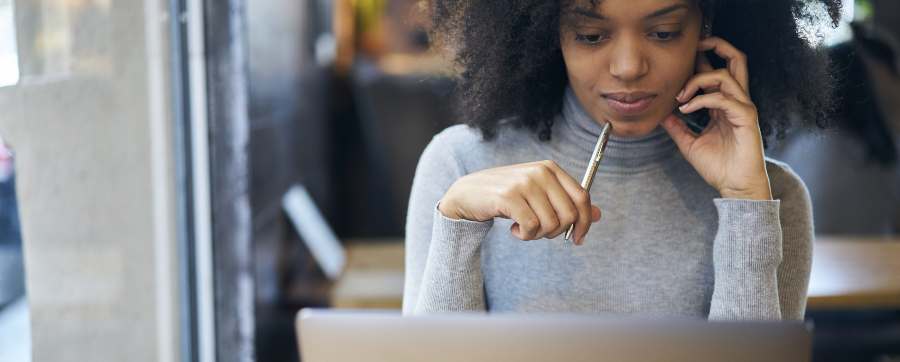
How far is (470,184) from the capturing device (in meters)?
0.90

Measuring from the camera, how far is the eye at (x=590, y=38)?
0.90m

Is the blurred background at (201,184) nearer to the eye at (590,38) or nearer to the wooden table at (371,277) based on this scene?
the wooden table at (371,277)

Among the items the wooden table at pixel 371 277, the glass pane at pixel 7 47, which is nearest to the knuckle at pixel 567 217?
the glass pane at pixel 7 47

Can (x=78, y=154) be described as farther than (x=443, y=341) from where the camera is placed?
Yes

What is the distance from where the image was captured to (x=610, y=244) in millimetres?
996

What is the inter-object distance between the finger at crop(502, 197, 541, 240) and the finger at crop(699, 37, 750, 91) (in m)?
0.25

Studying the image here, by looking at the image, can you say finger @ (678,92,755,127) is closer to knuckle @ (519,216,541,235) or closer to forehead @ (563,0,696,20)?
forehead @ (563,0,696,20)

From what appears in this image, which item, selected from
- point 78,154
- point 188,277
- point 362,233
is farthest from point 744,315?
point 362,233

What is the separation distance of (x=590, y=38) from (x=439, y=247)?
264 millimetres

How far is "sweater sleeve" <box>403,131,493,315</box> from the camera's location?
0.93 meters

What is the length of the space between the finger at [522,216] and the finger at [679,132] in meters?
0.19

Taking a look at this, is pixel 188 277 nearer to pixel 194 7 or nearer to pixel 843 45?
pixel 194 7

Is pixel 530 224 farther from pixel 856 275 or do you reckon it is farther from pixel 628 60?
pixel 856 275

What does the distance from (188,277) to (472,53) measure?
2.93ft
